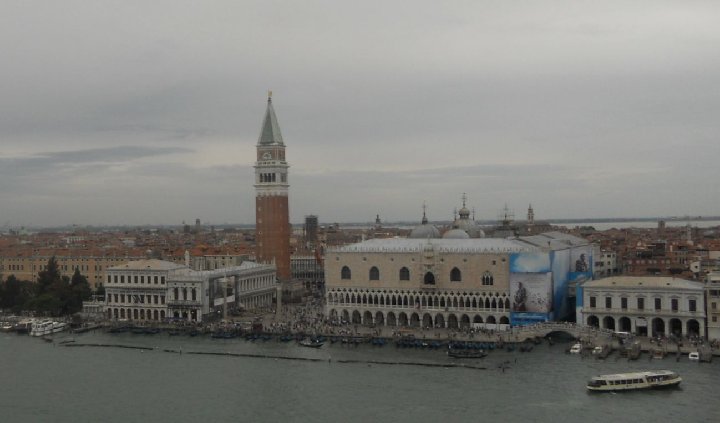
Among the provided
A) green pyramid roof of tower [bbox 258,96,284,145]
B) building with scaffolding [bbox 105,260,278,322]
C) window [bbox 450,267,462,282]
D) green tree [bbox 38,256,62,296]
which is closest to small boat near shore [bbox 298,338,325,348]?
window [bbox 450,267,462,282]

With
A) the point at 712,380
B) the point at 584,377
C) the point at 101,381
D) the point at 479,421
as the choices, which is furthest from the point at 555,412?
the point at 101,381

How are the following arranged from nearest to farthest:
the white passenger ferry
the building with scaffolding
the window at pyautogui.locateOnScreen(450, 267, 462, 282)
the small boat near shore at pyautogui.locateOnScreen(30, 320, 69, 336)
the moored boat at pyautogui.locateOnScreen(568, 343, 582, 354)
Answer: the white passenger ferry < the moored boat at pyautogui.locateOnScreen(568, 343, 582, 354) < the window at pyautogui.locateOnScreen(450, 267, 462, 282) < the small boat near shore at pyautogui.locateOnScreen(30, 320, 69, 336) < the building with scaffolding

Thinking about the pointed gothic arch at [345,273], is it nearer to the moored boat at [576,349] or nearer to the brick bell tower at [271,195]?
the brick bell tower at [271,195]

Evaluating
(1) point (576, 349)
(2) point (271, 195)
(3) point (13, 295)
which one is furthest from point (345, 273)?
(3) point (13, 295)

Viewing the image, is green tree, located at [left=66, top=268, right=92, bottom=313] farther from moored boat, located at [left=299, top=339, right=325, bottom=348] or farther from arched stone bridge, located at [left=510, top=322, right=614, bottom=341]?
arched stone bridge, located at [left=510, top=322, right=614, bottom=341]

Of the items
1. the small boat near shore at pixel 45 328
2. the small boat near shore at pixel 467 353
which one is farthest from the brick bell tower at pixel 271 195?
the small boat near shore at pixel 467 353

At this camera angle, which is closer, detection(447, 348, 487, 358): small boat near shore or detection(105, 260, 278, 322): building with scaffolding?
detection(447, 348, 487, 358): small boat near shore
